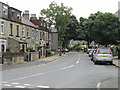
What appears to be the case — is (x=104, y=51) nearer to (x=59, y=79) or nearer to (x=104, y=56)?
(x=104, y=56)

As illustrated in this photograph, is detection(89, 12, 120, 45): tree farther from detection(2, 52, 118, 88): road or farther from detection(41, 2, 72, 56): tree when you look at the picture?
detection(2, 52, 118, 88): road

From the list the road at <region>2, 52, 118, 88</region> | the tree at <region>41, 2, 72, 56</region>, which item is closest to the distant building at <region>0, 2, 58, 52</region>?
the tree at <region>41, 2, 72, 56</region>

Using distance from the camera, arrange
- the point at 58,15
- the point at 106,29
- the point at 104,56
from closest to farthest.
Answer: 1. the point at 104,56
2. the point at 106,29
3. the point at 58,15

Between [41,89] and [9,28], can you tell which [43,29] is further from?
[41,89]

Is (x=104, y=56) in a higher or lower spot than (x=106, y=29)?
lower

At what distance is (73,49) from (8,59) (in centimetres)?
7327

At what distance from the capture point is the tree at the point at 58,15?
178 ft

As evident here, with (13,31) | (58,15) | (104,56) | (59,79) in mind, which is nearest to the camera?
(59,79)

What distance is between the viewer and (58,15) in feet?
180

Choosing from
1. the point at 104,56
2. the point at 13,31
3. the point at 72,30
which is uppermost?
the point at 72,30

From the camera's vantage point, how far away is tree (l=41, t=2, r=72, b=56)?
54.3m

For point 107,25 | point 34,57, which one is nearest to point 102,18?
point 107,25

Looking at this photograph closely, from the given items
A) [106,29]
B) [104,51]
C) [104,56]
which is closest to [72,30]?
[106,29]

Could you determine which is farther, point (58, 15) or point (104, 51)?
point (58, 15)
